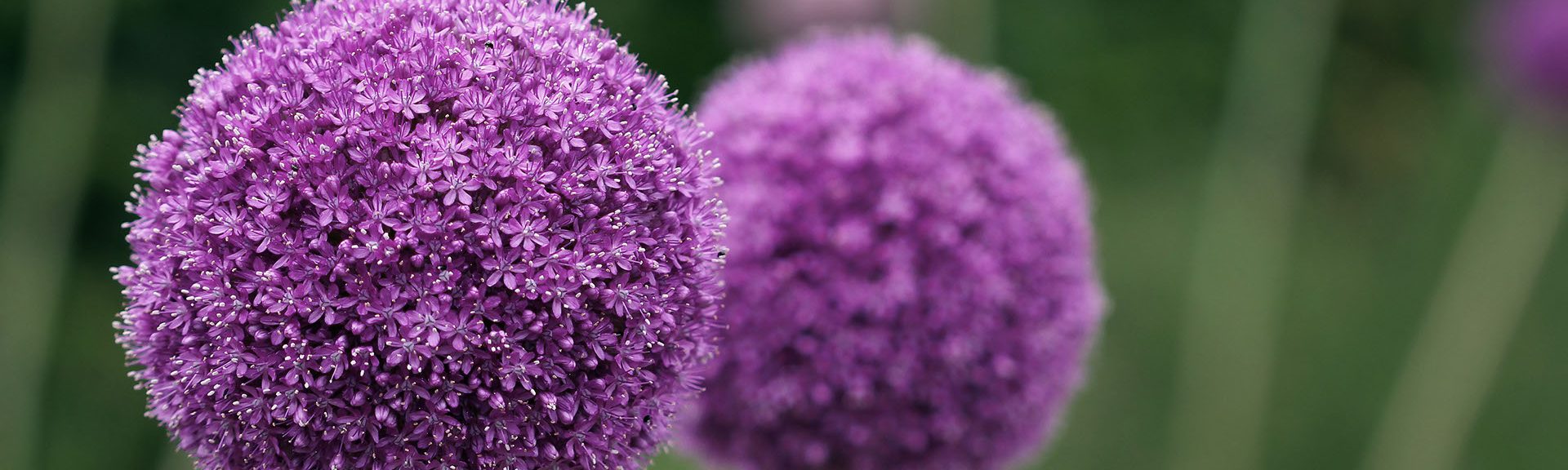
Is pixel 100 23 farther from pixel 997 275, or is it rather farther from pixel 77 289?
pixel 997 275

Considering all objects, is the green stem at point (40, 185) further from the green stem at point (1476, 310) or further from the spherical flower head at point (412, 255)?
the green stem at point (1476, 310)

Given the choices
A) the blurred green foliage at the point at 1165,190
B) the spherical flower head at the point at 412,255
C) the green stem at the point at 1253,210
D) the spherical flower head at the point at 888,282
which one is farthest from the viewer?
the green stem at the point at 1253,210

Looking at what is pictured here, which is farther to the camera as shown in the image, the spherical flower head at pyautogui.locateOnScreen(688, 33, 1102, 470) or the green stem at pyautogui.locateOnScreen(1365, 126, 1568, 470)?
the green stem at pyautogui.locateOnScreen(1365, 126, 1568, 470)

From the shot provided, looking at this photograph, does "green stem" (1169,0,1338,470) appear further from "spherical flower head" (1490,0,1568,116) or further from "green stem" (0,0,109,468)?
"green stem" (0,0,109,468)

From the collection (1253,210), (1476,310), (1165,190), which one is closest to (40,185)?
(1165,190)

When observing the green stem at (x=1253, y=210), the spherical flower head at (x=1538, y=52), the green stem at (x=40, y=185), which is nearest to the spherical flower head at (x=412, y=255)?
the green stem at (x=40, y=185)

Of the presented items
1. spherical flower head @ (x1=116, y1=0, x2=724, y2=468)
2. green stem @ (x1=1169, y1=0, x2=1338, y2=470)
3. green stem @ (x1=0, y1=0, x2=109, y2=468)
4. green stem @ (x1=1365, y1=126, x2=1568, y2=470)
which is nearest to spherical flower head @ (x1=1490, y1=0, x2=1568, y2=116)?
green stem @ (x1=1365, y1=126, x2=1568, y2=470)
